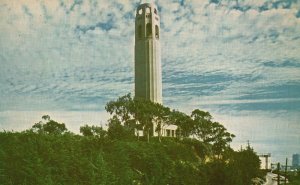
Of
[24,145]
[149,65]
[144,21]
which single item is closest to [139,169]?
[24,145]

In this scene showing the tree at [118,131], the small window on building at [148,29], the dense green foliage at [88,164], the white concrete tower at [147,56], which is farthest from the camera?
the small window on building at [148,29]

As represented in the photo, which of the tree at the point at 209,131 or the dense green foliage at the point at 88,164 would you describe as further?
the tree at the point at 209,131

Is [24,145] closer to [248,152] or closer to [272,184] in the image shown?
[248,152]

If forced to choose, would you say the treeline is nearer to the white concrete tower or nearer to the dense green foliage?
the dense green foliage

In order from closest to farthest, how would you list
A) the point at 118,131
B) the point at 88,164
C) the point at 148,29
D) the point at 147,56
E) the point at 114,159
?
the point at 88,164, the point at 114,159, the point at 118,131, the point at 147,56, the point at 148,29

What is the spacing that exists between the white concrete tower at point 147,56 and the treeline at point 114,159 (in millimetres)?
19130

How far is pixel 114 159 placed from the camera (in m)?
36.0

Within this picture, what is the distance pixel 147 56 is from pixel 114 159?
40.4m

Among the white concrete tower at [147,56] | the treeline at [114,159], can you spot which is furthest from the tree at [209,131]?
the white concrete tower at [147,56]

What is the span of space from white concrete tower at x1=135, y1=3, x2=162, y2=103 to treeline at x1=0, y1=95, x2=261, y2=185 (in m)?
19.1

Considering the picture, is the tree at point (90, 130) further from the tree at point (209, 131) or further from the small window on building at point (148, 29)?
the small window on building at point (148, 29)

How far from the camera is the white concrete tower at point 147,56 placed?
242ft

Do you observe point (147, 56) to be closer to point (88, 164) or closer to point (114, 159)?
point (114, 159)

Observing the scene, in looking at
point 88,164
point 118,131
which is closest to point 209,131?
point 118,131
